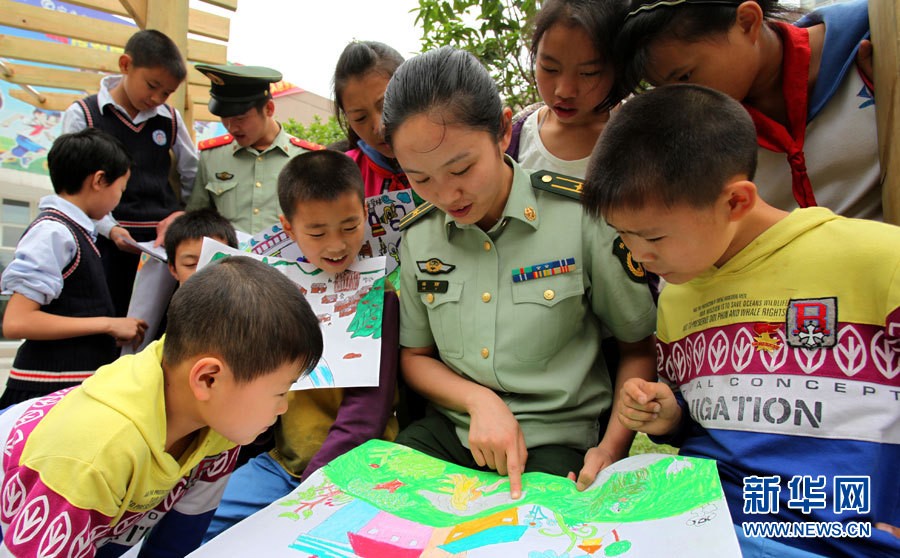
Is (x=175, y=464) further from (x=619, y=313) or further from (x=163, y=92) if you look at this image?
(x=163, y=92)

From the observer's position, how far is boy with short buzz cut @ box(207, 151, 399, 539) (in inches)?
59.1

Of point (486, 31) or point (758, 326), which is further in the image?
point (486, 31)

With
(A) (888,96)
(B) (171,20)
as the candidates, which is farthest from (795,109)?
(B) (171,20)

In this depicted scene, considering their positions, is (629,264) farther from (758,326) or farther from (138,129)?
(138,129)

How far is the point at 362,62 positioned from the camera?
195 cm

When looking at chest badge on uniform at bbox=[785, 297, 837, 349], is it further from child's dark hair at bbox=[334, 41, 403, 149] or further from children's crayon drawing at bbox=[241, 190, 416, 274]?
child's dark hair at bbox=[334, 41, 403, 149]

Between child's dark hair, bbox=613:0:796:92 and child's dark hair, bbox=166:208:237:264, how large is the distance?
4.94 ft

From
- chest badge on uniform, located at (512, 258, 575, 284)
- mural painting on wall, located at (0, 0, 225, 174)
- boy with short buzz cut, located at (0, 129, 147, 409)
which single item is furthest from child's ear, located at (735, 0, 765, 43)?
mural painting on wall, located at (0, 0, 225, 174)

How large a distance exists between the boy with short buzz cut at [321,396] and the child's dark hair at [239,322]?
34 centimetres

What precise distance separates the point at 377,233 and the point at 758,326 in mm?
1133

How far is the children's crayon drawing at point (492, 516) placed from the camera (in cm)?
91

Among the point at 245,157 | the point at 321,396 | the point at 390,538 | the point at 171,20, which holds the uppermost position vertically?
the point at 171,20

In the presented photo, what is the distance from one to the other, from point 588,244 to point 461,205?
308 millimetres

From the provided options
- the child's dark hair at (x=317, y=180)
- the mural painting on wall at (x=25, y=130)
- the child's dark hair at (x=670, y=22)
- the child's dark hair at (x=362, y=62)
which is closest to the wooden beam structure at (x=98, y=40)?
the mural painting on wall at (x=25, y=130)
